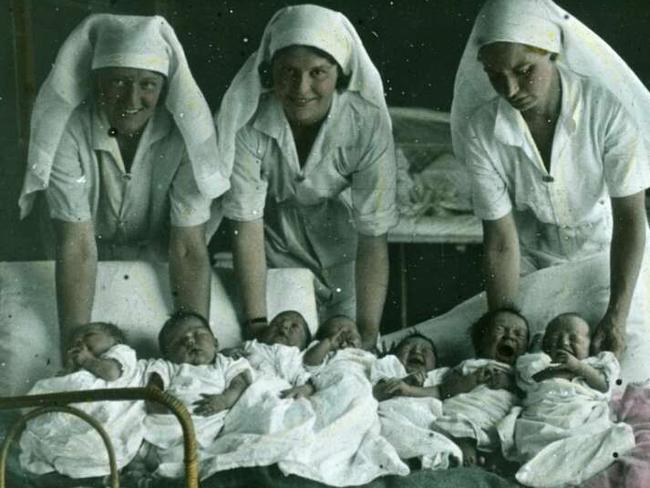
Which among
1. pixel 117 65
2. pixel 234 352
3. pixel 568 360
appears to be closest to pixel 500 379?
pixel 568 360

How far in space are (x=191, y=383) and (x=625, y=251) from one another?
3.23 feet

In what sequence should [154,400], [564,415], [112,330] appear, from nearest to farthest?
1. [154,400]
2. [564,415]
3. [112,330]

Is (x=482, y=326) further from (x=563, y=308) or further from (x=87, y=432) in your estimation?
(x=87, y=432)

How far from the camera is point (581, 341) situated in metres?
2.52

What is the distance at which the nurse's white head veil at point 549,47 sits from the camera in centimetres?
251

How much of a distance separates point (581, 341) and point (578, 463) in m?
0.26

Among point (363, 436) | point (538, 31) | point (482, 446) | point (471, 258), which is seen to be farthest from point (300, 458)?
point (538, 31)

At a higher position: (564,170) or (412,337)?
(564,170)

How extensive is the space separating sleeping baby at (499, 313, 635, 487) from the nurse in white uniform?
0.22 ft

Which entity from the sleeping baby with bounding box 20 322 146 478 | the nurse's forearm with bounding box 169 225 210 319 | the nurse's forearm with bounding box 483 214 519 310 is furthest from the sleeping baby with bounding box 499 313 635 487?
the sleeping baby with bounding box 20 322 146 478

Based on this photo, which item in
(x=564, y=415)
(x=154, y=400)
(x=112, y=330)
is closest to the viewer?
(x=154, y=400)

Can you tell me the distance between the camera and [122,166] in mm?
2604

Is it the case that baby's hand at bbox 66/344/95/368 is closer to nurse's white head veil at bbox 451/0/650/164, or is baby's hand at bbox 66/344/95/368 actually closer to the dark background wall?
the dark background wall

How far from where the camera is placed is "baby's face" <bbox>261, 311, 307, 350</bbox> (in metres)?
2.57
